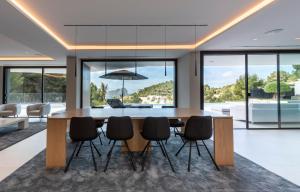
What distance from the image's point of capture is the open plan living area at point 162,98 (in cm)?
331

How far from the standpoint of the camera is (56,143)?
11.7 ft

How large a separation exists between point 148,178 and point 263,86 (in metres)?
5.66

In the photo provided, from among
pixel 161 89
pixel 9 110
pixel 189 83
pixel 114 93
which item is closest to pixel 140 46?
pixel 189 83

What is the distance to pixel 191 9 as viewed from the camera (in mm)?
3836

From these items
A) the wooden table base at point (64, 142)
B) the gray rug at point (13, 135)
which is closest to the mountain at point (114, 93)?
the gray rug at point (13, 135)

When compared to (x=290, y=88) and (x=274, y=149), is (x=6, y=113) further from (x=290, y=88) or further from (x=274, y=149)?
(x=290, y=88)

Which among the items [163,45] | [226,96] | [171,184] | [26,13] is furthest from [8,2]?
[226,96]

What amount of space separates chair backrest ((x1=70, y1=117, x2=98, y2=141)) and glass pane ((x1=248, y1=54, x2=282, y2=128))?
559 cm

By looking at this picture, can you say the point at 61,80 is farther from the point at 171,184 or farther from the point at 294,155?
the point at 294,155

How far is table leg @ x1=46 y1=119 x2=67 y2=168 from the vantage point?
3545 mm

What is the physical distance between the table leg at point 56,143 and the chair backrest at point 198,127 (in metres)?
2.08

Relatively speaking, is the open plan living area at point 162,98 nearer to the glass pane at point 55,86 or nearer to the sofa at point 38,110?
the sofa at point 38,110

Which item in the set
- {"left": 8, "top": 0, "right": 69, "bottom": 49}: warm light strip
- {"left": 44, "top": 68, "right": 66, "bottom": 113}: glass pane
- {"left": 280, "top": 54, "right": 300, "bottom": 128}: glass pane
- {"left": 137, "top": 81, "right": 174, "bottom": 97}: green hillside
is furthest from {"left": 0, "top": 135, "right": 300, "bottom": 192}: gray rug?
{"left": 44, "top": 68, "right": 66, "bottom": 113}: glass pane

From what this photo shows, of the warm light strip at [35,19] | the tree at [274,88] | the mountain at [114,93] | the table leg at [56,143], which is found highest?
the warm light strip at [35,19]
